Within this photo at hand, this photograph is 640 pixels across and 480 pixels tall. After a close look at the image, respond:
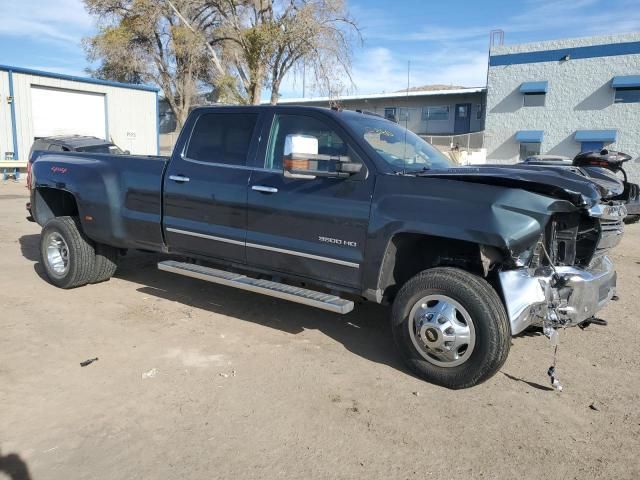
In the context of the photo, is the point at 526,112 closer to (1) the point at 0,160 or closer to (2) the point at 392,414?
(1) the point at 0,160

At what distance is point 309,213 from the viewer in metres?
4.34

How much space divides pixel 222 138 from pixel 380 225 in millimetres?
1944

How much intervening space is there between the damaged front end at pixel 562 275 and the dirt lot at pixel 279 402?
60 centimetres

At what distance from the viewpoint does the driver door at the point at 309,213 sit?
13.7ft

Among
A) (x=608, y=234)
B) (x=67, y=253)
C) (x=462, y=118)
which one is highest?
(x=462, y=118)

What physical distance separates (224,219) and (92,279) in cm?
233

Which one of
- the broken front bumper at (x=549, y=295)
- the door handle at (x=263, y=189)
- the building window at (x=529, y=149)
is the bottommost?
the broken front bumper at (x=549, y=295)

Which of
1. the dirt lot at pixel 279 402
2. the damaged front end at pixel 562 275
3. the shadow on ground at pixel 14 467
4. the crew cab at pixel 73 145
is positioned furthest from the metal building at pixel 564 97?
the shadow on ground at pixel 14 467

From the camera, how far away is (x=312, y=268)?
4.41 meters

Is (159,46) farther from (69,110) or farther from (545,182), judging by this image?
(545,182)

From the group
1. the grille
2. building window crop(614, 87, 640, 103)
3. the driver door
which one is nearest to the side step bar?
the driver door

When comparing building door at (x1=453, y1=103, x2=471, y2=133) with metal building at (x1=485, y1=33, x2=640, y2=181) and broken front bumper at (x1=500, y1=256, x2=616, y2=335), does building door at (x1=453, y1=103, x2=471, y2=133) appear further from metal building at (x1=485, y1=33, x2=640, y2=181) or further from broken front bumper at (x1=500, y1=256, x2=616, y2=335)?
broken front bumper at (x1=500, y1=256, x2=616, y2=335)

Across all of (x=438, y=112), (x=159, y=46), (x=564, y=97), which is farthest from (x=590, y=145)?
(x=159, y=46)

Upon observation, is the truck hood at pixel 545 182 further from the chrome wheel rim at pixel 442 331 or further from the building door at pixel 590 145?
the building door at pixel 590 145
